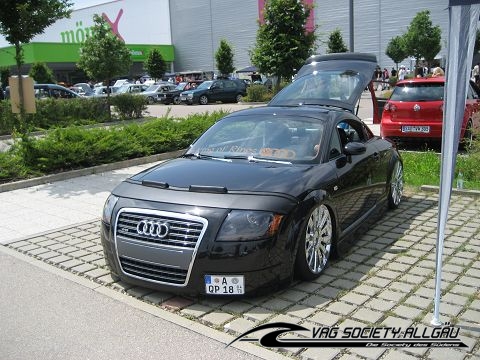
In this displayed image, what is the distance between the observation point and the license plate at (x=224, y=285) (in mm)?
4090

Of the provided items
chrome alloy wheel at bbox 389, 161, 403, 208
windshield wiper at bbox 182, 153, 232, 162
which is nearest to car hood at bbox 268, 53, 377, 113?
chrome alloy wheel at bbox 389, 161, 403, 208

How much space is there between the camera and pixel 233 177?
4.62 metres

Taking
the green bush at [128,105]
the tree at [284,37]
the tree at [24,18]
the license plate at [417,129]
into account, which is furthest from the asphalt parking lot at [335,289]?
the tree at [284,37]

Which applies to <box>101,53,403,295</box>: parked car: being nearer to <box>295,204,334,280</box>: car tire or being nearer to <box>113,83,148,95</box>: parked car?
<box>295,204,334,280</box>: car tire

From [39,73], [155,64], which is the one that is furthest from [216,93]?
[155,64]

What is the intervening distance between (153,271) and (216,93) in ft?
91.7

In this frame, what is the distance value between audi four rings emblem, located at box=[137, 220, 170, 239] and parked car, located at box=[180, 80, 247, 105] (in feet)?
89.3

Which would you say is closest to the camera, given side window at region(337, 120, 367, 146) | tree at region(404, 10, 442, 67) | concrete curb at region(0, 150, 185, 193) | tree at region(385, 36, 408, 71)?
side window at region(337, 120, 367, 146)

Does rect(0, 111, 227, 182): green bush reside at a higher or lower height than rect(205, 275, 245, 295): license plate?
higher

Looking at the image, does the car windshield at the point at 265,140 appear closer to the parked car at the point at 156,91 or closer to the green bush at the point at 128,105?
the green bush at the point at 128,105

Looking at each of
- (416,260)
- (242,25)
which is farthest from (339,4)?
(416,260)

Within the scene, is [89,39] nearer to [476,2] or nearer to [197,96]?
[197,96]

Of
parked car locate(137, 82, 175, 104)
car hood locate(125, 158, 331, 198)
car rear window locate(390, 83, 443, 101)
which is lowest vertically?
car hood locate(125, 158, 331, 198)

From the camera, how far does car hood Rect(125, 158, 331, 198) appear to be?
14.5ft
